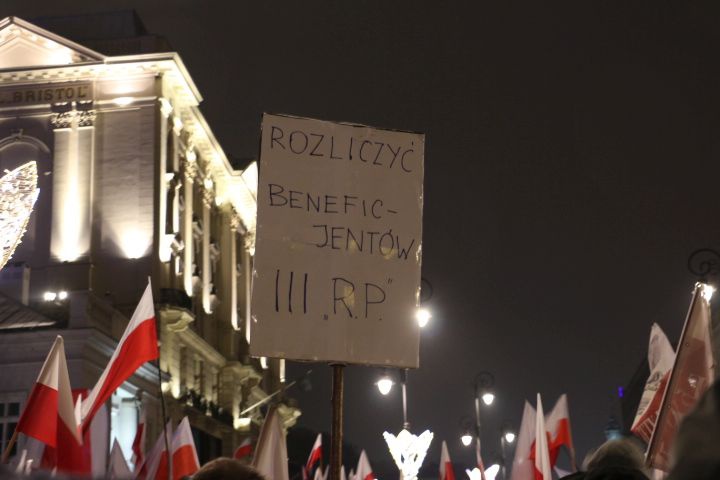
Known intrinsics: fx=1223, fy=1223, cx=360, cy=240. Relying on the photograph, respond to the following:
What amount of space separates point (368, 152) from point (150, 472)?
865cm

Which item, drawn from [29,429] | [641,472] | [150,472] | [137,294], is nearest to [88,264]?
[137,294]

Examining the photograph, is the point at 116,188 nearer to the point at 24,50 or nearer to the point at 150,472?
Answer: the point at 24,50

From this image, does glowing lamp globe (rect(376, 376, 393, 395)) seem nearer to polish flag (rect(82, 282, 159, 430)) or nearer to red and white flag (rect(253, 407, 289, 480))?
red and white flag (rect(253, 407, 289, 480))

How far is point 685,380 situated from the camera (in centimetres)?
586

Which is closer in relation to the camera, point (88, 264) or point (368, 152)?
point (368, 152)

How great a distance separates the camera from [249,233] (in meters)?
67.3

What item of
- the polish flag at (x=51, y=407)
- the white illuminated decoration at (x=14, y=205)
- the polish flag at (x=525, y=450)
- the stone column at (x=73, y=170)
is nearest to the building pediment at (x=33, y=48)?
the stone column at (x=73, y=170)

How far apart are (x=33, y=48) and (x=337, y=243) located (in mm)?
41202

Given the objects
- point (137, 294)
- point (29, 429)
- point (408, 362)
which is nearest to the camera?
point (408, 362)

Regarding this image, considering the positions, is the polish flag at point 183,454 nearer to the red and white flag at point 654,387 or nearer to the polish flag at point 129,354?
the polish flag at point 129,354

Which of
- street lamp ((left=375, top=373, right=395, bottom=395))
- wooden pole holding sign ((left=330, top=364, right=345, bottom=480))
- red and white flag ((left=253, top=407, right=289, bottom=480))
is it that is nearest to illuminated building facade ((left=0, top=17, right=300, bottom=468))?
street lamp ((left=375, top=373, right=395, bottom=395))

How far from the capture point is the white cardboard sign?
20.7 ft

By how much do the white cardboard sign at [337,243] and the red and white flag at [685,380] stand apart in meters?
1.41

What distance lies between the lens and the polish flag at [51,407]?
30.0 feet
